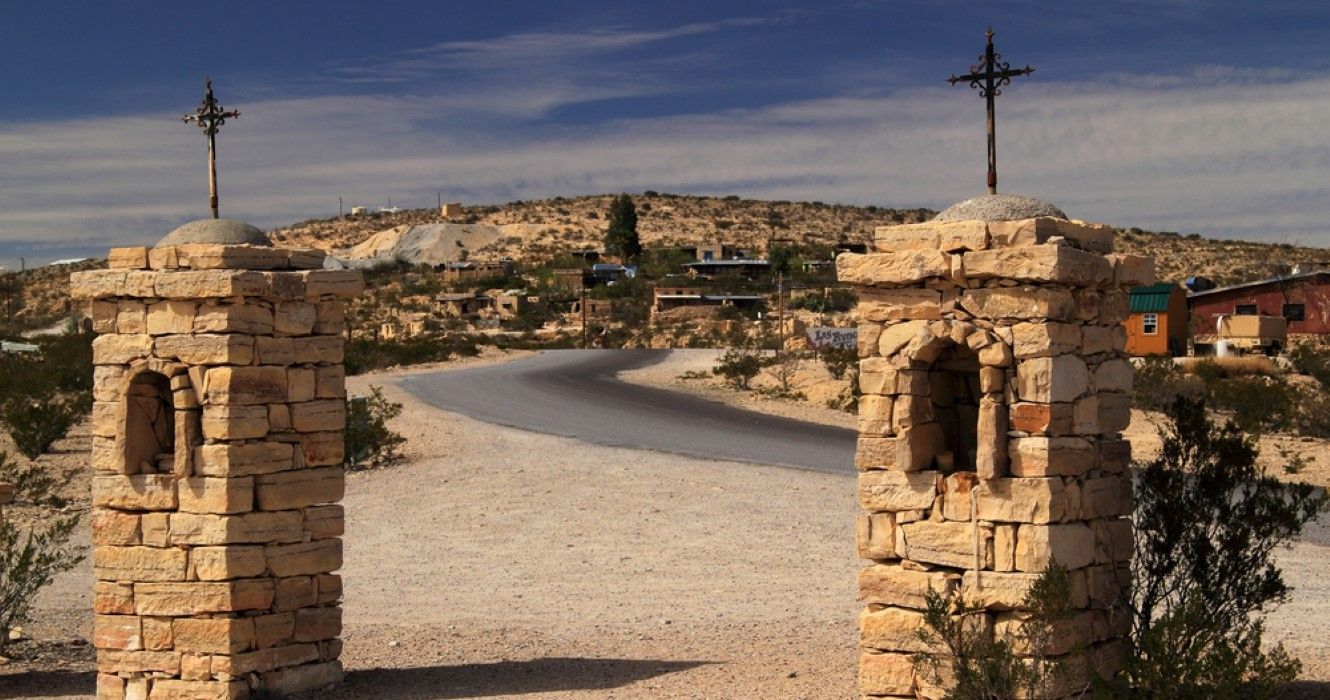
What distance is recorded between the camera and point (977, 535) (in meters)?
8.12

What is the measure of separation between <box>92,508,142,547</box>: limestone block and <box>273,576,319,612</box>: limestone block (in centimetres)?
107

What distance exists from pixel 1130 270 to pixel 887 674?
2896 millimetres

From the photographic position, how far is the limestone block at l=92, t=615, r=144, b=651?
9.84m

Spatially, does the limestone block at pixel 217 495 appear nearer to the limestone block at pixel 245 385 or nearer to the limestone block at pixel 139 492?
the limestone block at pixel 139 492

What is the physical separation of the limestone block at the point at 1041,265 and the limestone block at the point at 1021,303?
0.07 meters

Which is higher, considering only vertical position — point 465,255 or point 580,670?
point 465,255

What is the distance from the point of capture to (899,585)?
334 inches

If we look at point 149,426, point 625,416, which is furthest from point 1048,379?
point 625,416

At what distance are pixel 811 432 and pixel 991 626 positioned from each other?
16335 mm

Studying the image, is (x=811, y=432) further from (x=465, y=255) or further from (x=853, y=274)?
(x=465, y=255)

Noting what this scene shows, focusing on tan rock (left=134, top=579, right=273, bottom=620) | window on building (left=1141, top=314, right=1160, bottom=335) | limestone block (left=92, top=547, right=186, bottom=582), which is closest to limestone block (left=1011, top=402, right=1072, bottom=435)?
tan rock (left=134, top=579, right=273, bottom=620)

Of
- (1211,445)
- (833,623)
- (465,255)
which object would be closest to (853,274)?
(1211,445)

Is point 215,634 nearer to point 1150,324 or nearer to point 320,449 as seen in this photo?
point 320,449

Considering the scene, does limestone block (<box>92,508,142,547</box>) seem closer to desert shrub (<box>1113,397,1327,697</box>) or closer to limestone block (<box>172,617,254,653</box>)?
limestone block (<box>172,617,254,653</box>)
